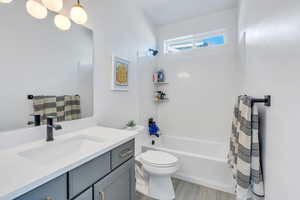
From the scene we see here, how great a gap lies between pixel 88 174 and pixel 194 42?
278 cm

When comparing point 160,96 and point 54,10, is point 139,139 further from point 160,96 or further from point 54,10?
point 54,10

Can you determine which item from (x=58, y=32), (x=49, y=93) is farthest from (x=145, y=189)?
(x=58, y=32)

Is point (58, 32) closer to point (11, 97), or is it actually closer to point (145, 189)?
point (11, 97)

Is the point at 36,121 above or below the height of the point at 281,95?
below

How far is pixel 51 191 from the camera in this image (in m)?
0.63

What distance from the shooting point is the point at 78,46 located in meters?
1.36

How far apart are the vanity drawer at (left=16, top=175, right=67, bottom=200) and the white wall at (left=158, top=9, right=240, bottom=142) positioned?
242cm

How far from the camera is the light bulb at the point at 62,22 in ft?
3.74

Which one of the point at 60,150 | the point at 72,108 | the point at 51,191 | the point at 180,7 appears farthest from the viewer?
the point at 180,7

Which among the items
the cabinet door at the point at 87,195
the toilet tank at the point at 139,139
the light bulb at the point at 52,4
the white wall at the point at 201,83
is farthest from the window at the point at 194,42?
the cabinet door at the point at 87,195

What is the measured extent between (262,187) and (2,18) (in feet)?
6.54

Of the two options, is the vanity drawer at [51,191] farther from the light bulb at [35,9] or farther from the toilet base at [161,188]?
the toilet base at [161,188]

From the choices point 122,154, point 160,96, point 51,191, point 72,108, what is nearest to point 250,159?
point 122,154

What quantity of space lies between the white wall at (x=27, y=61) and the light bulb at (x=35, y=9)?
0.07m
